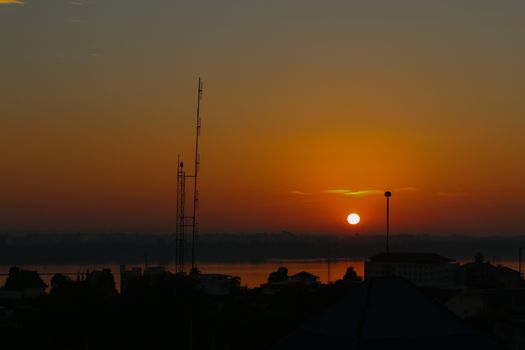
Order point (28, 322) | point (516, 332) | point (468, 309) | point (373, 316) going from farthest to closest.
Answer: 1. point (468, 309)
2. point (516, 332)
3. point (28, 322)
4. point (373, 316)

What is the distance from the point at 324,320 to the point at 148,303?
65.2 ft

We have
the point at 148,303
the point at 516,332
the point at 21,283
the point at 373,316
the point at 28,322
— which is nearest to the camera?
the point at 373,316

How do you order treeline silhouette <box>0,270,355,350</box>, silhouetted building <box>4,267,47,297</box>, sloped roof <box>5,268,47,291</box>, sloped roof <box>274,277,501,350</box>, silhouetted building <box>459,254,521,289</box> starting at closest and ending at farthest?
sloped roof <box>274,277,501,350</box>
treeline silhouette <box>0,270,355,350</box>
silhouetted building <box>4,267,47,297</box>
sloped roof <box>5,268,47,291</box>
silhouetted building <box>459,254,521,289</box>

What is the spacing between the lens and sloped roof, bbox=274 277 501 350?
25.2 ft

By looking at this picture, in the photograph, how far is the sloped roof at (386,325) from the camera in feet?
25.2

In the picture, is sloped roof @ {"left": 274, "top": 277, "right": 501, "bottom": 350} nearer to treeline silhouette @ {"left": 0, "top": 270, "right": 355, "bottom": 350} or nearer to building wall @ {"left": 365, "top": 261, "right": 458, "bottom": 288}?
treeline silhouette @ {"left": 0, "top": 270, "right": 355, "bottom": 350}

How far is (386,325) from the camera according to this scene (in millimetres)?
7785

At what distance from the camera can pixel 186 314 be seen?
25.1 metres

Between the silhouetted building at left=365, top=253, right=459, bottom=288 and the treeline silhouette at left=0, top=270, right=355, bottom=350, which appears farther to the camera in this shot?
the silhouetted building at left=365, top=253, right=459, bottom=288

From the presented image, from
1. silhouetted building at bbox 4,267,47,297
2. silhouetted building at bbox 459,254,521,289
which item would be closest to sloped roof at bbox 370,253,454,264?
silhouetted building at bbox 459,254,521,289

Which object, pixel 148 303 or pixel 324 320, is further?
pixel 148 303

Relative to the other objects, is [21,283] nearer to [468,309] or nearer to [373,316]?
[468,309]

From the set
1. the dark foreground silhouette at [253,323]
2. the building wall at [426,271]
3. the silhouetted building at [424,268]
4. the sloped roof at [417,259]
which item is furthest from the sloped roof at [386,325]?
the sloped roof at [417,259]

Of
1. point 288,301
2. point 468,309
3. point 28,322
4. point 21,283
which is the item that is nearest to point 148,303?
point 28,322
